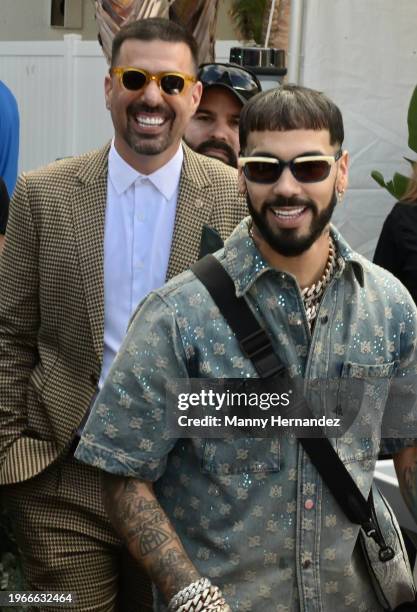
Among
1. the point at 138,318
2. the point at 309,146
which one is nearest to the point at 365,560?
the point at 138,318

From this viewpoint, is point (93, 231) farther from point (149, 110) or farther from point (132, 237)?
point (149, 110)

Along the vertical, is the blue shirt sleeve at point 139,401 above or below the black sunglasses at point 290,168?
below

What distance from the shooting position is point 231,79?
14.4ft

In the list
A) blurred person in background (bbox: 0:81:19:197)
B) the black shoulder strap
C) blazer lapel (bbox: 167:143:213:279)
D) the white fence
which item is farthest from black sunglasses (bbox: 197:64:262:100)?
the white fence

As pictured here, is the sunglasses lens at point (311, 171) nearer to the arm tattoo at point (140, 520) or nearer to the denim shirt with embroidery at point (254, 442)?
the denim shirt with embroidery at point (254, 442)

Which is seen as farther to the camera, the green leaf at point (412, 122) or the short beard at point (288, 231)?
the green leaf at point (412, 122)

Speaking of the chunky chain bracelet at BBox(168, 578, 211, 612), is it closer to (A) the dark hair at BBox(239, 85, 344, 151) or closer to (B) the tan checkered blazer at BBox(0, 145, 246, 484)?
(A) the dark hair at BBox(239, 85, 344, 151)

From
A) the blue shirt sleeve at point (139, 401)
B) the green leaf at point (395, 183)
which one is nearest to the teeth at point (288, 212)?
the blue shirt sleeve at point (139, 401)

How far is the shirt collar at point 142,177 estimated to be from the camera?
3.70 m

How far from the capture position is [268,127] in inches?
100

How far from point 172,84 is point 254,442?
1.50 meters

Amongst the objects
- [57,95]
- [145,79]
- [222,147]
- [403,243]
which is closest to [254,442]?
[145,79]

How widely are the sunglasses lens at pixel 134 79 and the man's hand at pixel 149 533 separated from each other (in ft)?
4.66

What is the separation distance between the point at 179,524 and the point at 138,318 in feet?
1.43
